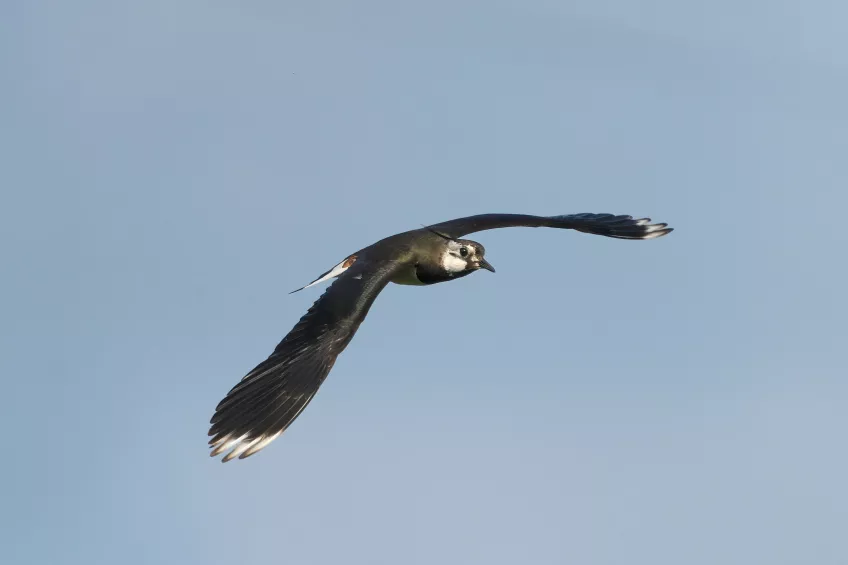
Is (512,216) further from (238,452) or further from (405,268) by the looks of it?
(238,452)

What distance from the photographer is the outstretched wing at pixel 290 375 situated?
1184 cm

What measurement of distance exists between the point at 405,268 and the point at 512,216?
313 cm

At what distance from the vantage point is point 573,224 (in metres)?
17.7

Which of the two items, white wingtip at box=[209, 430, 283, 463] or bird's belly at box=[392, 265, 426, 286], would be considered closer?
white wingtip at box=[209, 430, 283, 463]

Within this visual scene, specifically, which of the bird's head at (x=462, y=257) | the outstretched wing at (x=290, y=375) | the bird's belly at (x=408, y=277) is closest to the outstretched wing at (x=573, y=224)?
the bird's head at (x=462, y=257)

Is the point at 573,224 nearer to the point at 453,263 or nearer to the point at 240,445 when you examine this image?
the point at 453,263

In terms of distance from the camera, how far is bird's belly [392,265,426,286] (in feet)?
49.5

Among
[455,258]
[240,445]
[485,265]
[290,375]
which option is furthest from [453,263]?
[240,445]

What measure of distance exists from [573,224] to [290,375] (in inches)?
269

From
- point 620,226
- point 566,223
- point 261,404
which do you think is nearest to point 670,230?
point 620,226

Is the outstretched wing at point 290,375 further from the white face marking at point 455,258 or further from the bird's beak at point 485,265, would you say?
the bird's beak at point 485,265

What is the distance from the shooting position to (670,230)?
18.4 metres

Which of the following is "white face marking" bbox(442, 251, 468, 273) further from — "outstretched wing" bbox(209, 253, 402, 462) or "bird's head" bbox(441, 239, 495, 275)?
"outstretched wing" bbox(209, 253, 402, 462)

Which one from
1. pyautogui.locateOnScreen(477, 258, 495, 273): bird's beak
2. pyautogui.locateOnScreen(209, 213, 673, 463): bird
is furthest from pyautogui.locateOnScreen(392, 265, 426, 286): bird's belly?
pyautogui.locateOnScreen(477, 258, 495, 273): bird's beak
